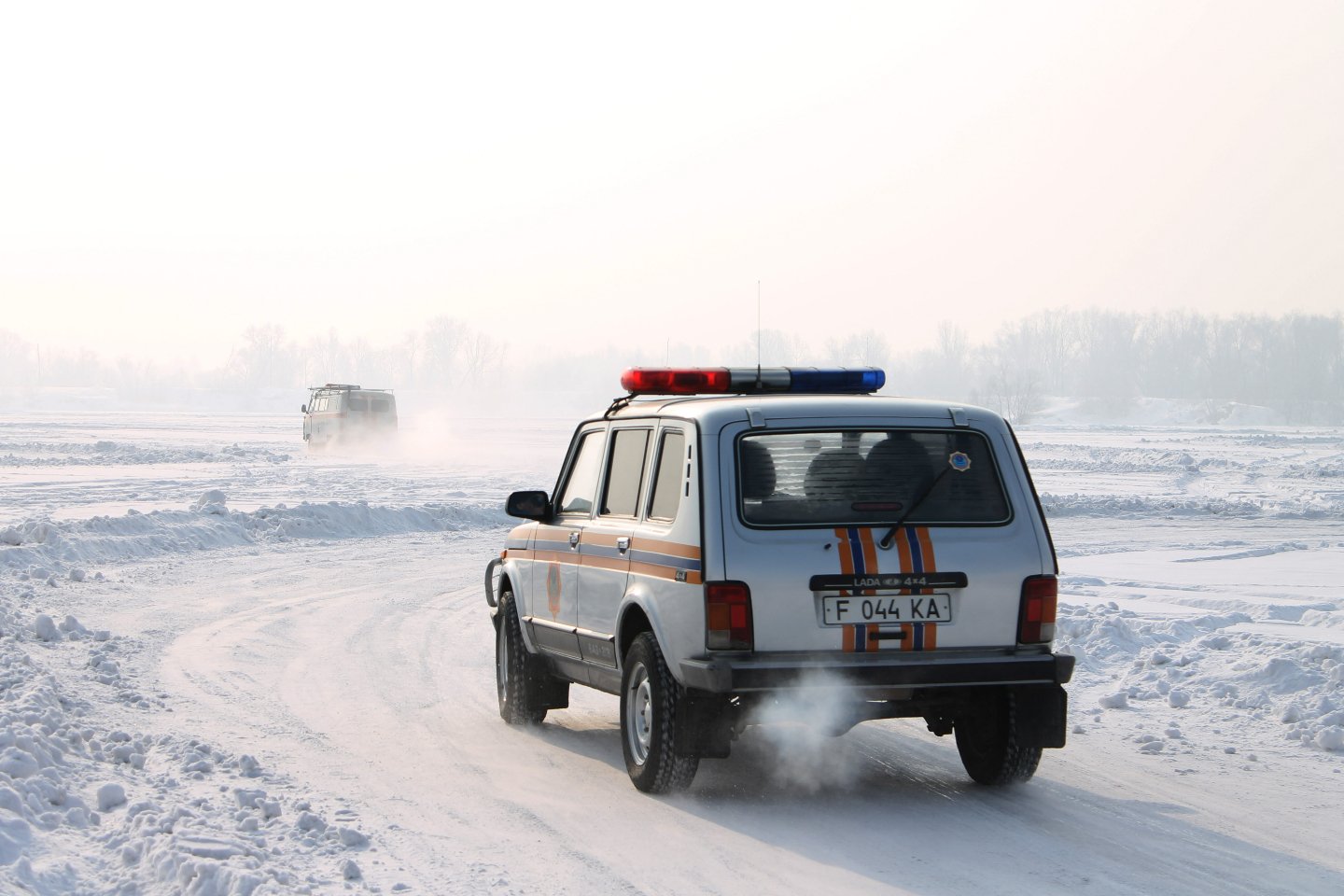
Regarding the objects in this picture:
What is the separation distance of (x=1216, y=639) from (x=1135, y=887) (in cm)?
599

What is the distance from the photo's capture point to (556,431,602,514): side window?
809 cm

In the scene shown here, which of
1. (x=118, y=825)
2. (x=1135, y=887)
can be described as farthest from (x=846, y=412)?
(x=118, y=825)

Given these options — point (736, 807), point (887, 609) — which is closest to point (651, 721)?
point (736, 807)

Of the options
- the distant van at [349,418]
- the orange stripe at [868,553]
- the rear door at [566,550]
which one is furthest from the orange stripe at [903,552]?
the distant van at [349,418]

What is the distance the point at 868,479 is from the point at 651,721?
147cm

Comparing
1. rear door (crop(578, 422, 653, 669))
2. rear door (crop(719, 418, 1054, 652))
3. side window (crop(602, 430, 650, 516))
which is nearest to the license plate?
rear door (crop(719, 418, 1054, 652))

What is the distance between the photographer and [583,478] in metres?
8.31

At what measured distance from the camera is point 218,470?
38.9m

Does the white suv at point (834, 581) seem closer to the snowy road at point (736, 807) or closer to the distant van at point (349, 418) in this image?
the snowy road at point (736, 807)

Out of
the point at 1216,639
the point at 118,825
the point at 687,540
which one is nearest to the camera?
the point at 118,825

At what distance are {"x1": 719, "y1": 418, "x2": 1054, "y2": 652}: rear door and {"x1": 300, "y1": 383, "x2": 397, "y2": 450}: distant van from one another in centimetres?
4100

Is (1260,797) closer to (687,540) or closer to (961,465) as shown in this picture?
(961,465)

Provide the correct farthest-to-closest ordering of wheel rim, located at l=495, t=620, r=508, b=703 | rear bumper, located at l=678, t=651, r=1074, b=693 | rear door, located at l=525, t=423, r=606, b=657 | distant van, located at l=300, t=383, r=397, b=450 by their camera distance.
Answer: distant van, located at l=300, t=383, r=397, b=450 → wheel rim, located at l=495, t=620, r=508, b=703 → rear door, located at l=525, t=423, r=606, b=657 → rear bumper, located at l=678, t=651, r=1074, b=693

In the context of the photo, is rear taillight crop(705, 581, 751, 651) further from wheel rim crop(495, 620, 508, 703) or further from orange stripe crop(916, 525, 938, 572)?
wheel rim crop(495, 620, 508, 703)
